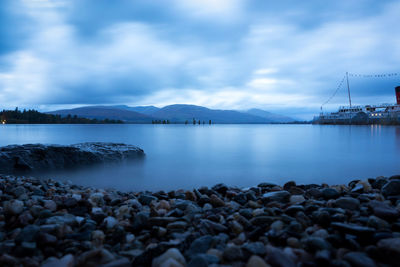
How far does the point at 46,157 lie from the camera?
5816mm

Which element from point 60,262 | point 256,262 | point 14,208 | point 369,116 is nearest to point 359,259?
point 256,262

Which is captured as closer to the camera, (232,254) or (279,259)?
(279,259)

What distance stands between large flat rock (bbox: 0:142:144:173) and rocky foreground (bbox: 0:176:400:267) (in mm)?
3101

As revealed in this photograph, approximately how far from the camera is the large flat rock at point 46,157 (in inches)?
215

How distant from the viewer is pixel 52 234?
1907mm

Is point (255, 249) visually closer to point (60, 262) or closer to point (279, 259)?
point (279, 259)

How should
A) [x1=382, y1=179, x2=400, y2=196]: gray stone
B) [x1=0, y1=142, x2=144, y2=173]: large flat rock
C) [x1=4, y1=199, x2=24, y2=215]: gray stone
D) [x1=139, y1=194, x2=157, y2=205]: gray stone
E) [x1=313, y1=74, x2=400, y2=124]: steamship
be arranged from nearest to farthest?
[x1=4, y1=199, x2=24, y2=215]: gray stone, [x1=382, y1=179, x2=400, y2=196]: gray stone, [x1=139, y1=194, x2=157, y2=205]: gray stone, [x1=0, y1=142, x2=144, y2=173]: large flat rock, [x1=313, y1=74, x2=400, y2=124]: steamship

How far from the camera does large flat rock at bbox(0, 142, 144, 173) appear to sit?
17.9ft

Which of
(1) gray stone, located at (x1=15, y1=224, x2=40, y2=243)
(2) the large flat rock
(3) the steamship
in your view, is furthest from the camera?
(3) the steamship

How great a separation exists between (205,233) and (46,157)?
5359 mm

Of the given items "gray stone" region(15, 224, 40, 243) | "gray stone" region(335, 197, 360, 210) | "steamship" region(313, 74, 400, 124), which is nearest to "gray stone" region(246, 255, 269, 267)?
"gray stone" region(335, 197, 360, 210)

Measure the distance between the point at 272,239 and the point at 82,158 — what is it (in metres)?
5.58

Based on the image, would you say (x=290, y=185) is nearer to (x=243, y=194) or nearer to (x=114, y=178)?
(x=243, y=194)

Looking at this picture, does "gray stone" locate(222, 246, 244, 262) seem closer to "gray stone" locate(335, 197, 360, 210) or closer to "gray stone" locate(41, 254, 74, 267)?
"gray stone" locate(41, 254, 74, 267)
